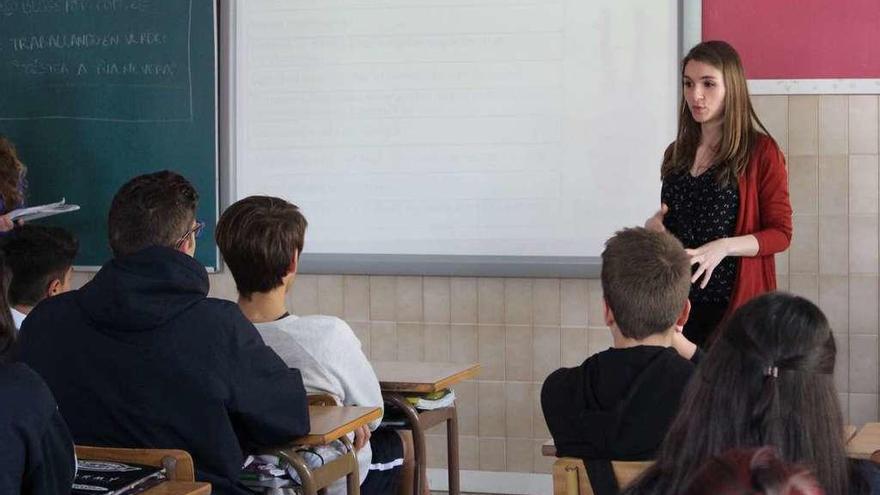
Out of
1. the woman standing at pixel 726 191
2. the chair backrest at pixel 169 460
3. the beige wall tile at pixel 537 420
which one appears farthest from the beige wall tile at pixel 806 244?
the chair backrest at pixel 169 460

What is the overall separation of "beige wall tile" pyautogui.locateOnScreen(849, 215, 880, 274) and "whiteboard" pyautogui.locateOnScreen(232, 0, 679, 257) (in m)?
0.71

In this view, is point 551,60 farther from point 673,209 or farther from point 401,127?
point 673,209

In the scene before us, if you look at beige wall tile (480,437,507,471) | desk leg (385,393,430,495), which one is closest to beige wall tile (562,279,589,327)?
beige wall tile (480,437,507,471)

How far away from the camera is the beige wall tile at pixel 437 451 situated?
4926mm

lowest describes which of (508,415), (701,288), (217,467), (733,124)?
(508,415)

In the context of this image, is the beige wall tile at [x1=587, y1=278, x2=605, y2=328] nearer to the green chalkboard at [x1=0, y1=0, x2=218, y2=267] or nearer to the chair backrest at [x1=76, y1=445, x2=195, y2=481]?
the green chalkboard at [x1=0, y1=0, x2=218, y2=267]

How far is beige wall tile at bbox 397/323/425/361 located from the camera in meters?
4.87

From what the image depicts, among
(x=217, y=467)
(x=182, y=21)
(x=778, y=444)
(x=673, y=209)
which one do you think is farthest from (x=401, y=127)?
(x=778, y=444)

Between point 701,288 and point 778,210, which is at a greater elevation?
point 778,210

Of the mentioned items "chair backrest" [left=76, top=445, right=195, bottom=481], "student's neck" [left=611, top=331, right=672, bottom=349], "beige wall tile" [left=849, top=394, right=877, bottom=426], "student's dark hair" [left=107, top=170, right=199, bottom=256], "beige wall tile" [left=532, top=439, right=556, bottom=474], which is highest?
"student's dark hair" [left=107, top=170, right=199, bottom=256]

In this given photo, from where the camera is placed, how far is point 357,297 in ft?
16.2

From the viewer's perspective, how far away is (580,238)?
4.62 metres

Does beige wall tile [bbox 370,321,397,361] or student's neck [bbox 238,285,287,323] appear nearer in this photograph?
student's neck [bbox 238,285,287,323]

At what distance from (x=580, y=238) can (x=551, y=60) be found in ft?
2.24
